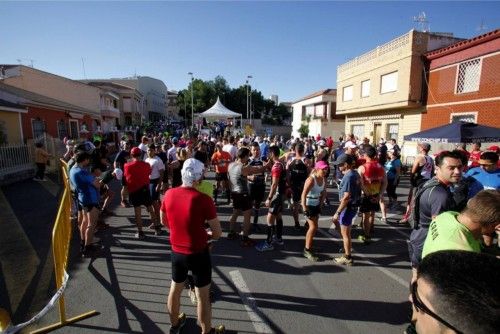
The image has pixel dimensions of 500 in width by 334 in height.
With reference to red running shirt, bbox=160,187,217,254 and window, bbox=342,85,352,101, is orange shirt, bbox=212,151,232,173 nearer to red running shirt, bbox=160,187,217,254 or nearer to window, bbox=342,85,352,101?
red running shirt, bbox=160,187,217,254

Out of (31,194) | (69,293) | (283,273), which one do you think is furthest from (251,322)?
(31,194)

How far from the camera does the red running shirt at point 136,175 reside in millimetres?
5555

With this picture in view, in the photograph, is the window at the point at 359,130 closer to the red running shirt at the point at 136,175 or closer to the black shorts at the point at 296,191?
the black shorts at the point at 296,191

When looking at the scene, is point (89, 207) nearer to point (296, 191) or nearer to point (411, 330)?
point (296, 191)

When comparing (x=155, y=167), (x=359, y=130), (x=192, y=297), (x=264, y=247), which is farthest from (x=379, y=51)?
(x=192, y=297)

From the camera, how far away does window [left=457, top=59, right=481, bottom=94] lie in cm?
1342

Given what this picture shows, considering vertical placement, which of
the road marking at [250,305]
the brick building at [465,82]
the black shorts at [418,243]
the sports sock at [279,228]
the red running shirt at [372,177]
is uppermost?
the brick building at [465,82]

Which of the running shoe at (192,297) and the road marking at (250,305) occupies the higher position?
the running shoe at (192,297)

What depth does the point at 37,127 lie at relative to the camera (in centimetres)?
1694

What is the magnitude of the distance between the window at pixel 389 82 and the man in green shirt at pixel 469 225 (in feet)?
59.3

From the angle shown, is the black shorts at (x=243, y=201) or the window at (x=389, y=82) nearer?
the black shorts at (x=243, y=201)

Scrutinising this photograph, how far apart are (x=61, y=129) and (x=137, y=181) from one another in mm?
18371

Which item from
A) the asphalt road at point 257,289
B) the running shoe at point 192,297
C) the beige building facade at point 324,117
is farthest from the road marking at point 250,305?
the beige building facade at point 324,117

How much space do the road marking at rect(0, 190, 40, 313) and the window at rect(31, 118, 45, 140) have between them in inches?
469
